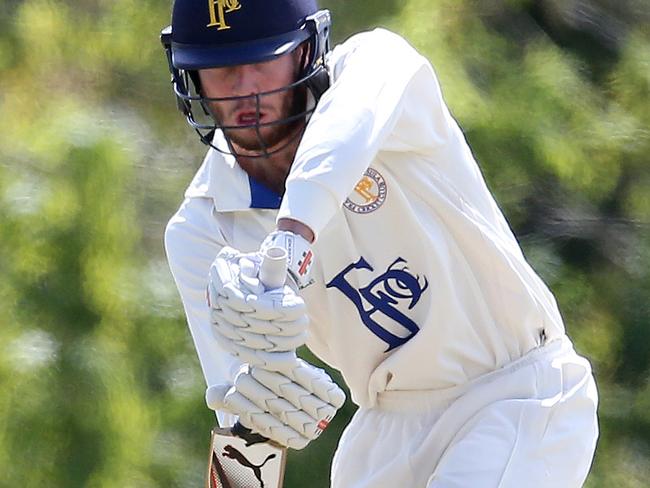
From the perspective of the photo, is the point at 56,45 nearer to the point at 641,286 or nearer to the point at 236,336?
the point at 641,286

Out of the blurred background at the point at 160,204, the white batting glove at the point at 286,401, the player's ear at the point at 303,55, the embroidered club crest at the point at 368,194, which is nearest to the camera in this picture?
the white batting glove at the point at 286,401

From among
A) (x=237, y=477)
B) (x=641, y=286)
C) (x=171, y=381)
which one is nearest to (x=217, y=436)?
(x=237, y=477)

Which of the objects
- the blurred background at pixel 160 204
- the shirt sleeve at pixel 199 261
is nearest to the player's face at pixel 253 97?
the shirt sleeve at pixel 199 261

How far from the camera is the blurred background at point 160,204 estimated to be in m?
4.55

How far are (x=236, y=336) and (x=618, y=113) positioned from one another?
9.59 ft

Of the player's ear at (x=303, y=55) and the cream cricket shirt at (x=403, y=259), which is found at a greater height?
the player's ear at (x=303, y=55)

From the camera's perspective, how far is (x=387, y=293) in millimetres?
2783

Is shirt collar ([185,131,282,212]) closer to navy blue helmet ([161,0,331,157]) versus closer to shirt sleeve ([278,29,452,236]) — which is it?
navy blue helmet ([161,0,331,157])

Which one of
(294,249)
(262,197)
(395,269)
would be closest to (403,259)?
(395,269)

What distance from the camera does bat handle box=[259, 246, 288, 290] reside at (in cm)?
226

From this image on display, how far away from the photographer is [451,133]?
279 cm

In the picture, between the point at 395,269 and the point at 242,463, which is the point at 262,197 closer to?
the point at 395,269

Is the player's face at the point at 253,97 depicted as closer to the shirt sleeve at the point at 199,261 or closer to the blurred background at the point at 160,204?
the shirt sleeve at the point at 199,261

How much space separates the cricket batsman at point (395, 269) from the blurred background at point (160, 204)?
1.66 metres
